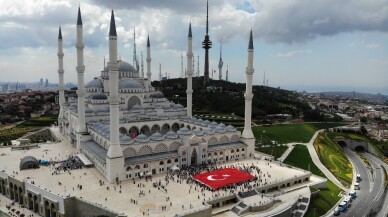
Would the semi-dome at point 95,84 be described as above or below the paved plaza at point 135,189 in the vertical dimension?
above

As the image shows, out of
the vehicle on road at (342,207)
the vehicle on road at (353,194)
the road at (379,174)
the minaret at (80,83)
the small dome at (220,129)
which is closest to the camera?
the vehicle on road at (342,207)

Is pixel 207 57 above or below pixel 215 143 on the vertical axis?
above

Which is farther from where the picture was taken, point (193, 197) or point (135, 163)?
point (135, 163)

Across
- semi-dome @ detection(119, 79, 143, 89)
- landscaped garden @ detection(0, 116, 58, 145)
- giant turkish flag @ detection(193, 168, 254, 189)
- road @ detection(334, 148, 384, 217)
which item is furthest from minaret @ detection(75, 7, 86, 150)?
→ road @ detection(334, 148, 384, 217)

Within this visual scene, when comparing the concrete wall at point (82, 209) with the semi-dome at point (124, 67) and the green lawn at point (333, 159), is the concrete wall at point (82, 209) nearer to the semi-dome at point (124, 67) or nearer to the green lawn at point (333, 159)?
the green lawn at point (333, 159)

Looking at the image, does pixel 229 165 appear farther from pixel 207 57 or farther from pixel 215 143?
pixel 207 57

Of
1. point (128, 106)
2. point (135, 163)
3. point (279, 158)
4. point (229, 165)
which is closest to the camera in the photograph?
point (135, 163)

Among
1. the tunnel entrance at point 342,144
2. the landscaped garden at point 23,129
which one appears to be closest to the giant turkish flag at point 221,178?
the landscaped garden at point 23,129

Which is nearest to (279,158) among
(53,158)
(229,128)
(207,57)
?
(229,128)
